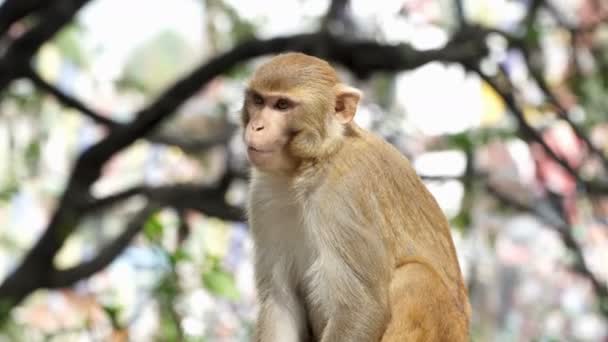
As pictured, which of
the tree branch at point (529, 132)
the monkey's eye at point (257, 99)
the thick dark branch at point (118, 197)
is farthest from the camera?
the thick dark branch at point (118, 197)

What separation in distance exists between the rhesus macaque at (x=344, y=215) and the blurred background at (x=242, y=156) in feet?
4.50

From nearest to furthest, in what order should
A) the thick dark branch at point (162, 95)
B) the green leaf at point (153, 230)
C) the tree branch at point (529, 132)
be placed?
the green leaf at point (153, 230) → the thick dark branch at point (162, 95) → the tree branch at point (529, 132)

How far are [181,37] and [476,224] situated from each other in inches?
156

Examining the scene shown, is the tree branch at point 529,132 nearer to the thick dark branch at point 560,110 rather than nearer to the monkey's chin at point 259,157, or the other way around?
the thick dark branch at point 560,110

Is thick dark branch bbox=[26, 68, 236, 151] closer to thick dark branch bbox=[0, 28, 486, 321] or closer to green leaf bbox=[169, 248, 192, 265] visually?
thick dark branch bbox=[0, 28, 486, 321]

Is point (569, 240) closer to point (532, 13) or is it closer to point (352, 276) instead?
point (532, 13)

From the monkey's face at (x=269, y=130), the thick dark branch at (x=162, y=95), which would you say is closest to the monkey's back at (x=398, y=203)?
the monkey's face at (x=269, y=130)

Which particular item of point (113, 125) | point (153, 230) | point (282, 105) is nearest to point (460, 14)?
point (113, 125)

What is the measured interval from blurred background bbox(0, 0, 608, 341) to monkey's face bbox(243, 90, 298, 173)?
1462mm

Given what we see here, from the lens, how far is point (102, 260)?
7238mm

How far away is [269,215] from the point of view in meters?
3.80

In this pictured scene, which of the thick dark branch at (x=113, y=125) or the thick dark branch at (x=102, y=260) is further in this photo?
the thick dark branch at (x=102, y=260)

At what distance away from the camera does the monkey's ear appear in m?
3.61

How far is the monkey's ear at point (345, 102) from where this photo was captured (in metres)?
3.61
